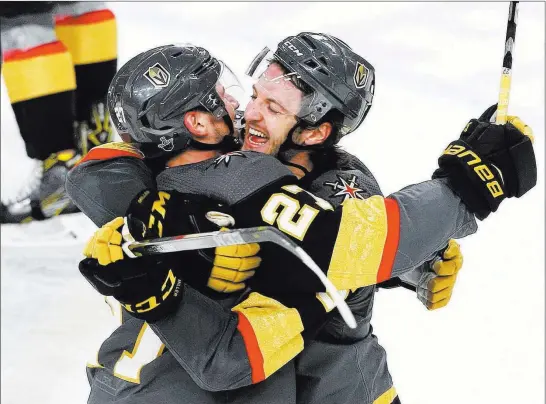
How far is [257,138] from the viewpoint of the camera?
6.07 ft

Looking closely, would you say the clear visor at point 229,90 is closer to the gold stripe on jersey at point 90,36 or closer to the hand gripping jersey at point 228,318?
the hand gripping jersey at point 228,318

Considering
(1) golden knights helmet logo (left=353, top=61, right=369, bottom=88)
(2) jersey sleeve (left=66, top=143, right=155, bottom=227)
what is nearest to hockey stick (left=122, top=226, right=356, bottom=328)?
(2) jersey sleeve (left=66, top=143, right=155, bottom=227)

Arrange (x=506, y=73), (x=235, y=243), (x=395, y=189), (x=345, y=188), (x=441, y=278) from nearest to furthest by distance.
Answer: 1. (x=235, y=243)
2. (x=345, y=188)
3. (x=506, y=73)
4. (x=441, y=278)
5. (x=395, y=189)

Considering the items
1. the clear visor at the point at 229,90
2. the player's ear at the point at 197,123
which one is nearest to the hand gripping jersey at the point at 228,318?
the player's ear at the point at 197,123

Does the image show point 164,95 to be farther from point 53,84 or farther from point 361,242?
point 53,84

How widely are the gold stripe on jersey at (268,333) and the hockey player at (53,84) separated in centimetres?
198

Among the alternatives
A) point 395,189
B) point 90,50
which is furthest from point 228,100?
point 90,50

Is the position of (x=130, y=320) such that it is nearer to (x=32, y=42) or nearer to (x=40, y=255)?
(x=40, y=255)

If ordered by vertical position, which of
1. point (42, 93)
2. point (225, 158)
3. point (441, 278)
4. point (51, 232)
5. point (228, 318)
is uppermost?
point (225, 158)

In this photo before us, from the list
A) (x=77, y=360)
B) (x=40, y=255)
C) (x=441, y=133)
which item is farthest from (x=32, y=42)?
(x=441, y=133)

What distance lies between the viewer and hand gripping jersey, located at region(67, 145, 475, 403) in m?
1.59

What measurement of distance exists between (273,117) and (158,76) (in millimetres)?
244

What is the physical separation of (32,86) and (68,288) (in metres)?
0.79

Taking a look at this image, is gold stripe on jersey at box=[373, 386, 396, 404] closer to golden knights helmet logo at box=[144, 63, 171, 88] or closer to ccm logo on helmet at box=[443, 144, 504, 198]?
ccm logo on helmet at box=[443, 144, 504, 198]
